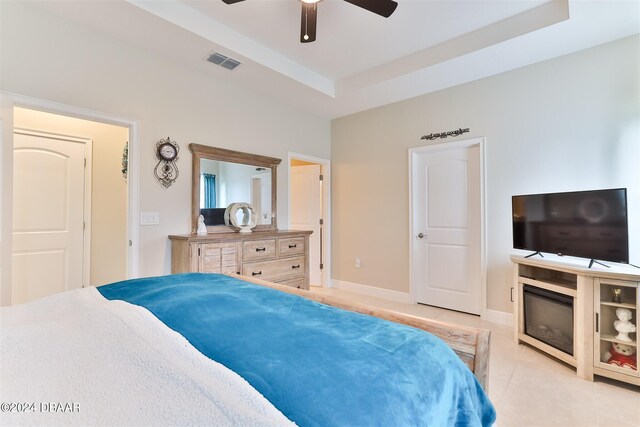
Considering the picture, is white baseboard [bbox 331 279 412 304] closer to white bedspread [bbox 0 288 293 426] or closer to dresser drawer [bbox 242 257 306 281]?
dresser drawer [bbox 242 257 306 281]

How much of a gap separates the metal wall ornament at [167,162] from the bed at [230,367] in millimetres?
1900

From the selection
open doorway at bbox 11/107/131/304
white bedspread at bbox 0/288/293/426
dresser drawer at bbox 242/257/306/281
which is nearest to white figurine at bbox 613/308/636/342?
white bedspread at bbox 0/288/293/426

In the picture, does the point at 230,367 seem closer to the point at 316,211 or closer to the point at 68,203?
the point at 68,203

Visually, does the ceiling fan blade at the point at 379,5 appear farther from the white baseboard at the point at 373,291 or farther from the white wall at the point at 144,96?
the white baseboard at the point at 373,291

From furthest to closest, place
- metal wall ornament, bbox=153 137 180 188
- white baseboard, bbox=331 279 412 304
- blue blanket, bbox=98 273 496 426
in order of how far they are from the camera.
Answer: white baseboard, bbox=331 279 412 304 → metal wall ornament, bbox=153 137 180 188 → blue blanket, bbox=98 273 496 426

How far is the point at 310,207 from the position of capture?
15.9 ft

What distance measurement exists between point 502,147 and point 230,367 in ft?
11.4

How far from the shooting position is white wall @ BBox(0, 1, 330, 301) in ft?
6.97

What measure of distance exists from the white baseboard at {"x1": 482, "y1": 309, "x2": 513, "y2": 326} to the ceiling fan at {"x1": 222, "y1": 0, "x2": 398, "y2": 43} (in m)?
3.12

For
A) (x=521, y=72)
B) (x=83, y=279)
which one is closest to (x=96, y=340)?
(x=83, y=279)

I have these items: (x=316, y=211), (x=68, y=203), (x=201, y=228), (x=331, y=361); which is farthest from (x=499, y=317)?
(x=68, y=203)

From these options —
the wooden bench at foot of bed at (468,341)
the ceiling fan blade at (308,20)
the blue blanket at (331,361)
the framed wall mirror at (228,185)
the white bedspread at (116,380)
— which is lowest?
the wooden bench at foot of bed at (468,341)

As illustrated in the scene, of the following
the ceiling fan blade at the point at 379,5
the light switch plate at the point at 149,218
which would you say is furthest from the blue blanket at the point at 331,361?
the ceiling fan blade at the point at 379,5

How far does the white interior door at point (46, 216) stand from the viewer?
3.02 m
